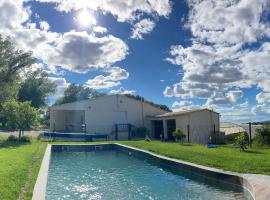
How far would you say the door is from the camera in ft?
124

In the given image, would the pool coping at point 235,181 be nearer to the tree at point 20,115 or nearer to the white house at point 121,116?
the tree at point 20,115

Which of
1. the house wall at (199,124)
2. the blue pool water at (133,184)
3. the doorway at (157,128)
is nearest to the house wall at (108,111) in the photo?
the doorway at (157,128)

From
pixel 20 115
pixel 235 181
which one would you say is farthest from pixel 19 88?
pixel 235 181

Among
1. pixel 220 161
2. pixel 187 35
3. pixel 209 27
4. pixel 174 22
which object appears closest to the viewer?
pixel 220 161

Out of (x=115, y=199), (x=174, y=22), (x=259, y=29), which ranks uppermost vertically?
(x=174, y=22)

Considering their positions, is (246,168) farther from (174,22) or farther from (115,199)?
(174,22)

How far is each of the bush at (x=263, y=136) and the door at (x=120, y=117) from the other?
20.2 m

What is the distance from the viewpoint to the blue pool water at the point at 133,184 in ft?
33.0

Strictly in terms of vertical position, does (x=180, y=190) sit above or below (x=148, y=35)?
below

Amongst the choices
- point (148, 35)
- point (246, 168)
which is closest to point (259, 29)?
point (148, 35)

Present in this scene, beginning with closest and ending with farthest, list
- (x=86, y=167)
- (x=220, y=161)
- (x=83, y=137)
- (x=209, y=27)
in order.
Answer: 1. (x=220, y=161)
2. (x=86, y=167)
3. (x=209, y=27)
4. (x=83, y=137)

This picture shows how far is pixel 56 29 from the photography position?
20891 mm

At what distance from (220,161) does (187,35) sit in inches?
537

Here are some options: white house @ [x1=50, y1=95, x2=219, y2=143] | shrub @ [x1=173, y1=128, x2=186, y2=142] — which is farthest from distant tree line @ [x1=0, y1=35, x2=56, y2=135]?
shrub @ [x1=173, y1=128, x2=186, y2=142]
